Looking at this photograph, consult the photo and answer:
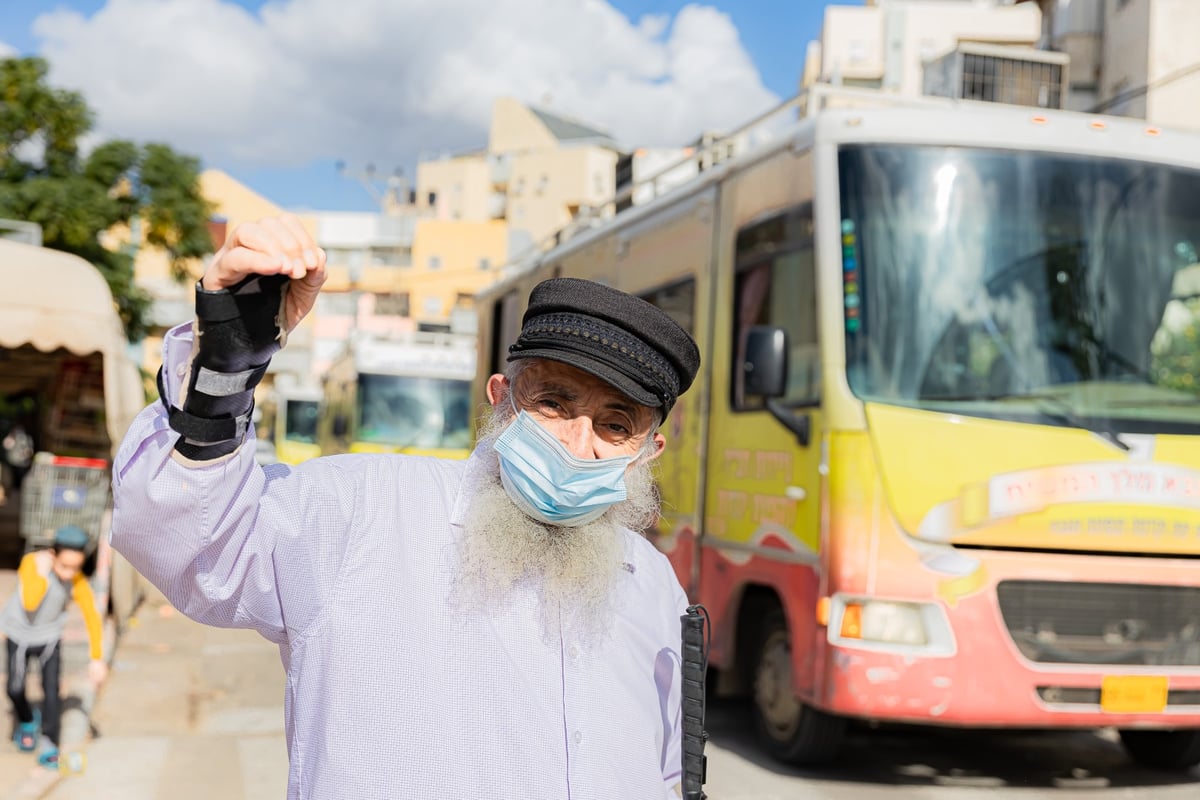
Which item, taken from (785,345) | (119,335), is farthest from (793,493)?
(119,335)

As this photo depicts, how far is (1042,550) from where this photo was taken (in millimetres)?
5781

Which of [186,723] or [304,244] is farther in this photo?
[186,723]

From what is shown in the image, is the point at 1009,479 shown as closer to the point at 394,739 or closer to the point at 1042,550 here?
the point at 1042,550

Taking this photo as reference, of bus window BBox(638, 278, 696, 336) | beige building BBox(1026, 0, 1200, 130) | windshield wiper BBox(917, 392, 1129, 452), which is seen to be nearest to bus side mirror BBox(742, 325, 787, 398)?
windshield wiper BBox(917, 392, 1129, 452)

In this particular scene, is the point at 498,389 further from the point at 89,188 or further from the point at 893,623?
the point at 89,188

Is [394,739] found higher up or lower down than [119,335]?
lower down

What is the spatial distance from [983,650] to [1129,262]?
2097 millimetres

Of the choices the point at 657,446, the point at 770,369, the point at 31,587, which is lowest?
the point at 31,587

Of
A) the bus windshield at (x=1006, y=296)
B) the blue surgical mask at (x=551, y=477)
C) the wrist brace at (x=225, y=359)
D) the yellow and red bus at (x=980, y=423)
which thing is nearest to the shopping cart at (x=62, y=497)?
the yellow and red bus at (x=980, y=423)

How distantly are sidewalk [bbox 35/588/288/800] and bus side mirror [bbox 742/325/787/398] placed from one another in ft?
9.88

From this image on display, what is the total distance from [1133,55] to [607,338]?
2716cm

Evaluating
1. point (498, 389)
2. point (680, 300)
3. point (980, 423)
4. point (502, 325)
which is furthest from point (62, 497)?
point (498, 389)

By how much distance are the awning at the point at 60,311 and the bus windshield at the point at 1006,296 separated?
6.62m

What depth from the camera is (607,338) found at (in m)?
2.08
